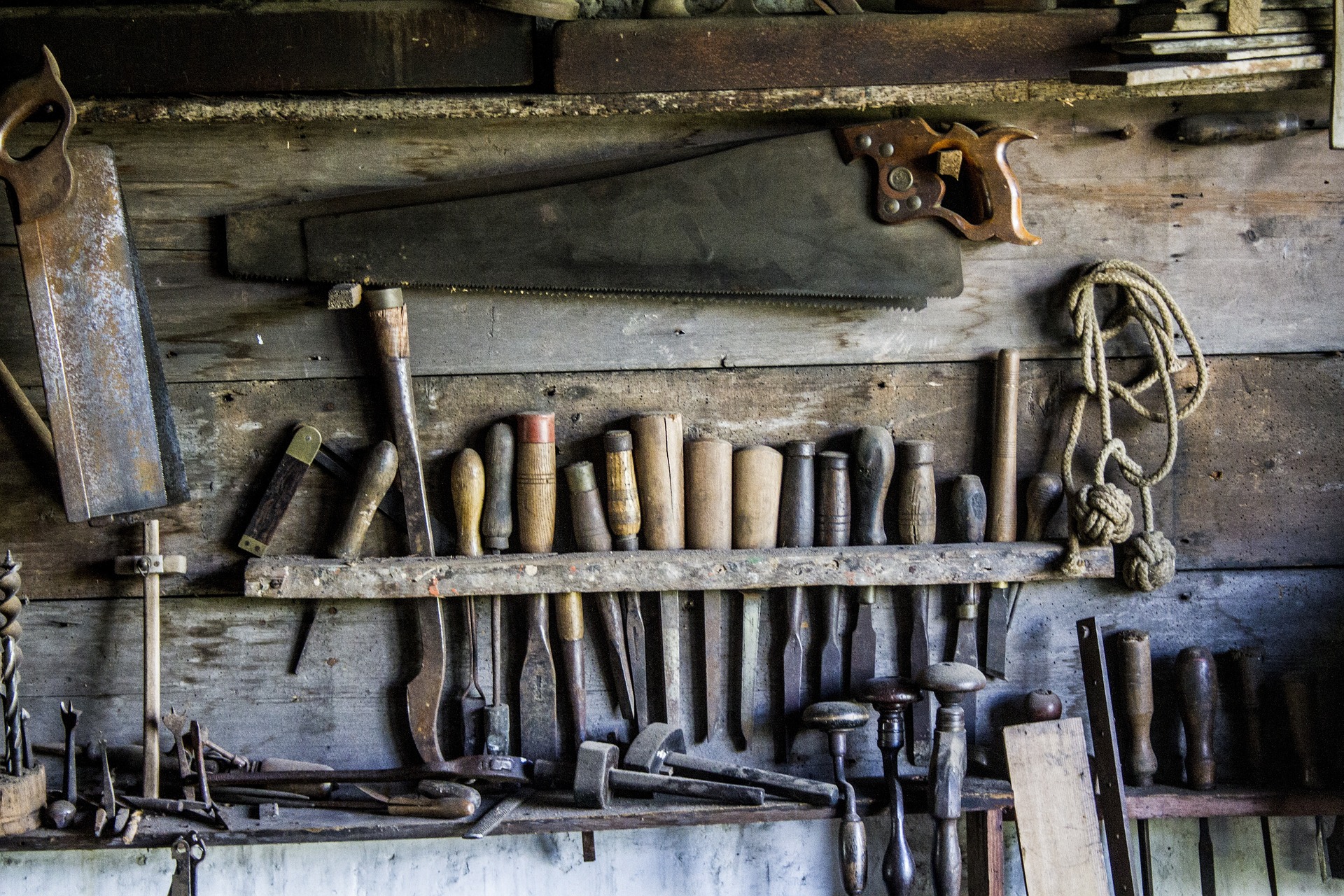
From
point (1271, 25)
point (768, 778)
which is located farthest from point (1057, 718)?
point (1271, 25)

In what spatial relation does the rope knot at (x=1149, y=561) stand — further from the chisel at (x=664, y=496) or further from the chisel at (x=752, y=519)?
the chisel at (x=664, y=496)

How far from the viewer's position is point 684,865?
2006 millimetres

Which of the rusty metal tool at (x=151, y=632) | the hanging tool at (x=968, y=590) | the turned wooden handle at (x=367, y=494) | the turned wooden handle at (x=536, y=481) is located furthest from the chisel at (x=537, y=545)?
the hanging tool at (x=968, y=590)

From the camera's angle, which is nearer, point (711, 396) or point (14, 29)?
point (14, 29)

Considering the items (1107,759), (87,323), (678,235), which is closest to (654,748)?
(1107,759)

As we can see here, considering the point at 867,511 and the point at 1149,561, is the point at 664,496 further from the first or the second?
the point at 1149,561

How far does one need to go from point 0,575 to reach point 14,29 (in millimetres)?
838

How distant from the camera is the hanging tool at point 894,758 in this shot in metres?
1.76

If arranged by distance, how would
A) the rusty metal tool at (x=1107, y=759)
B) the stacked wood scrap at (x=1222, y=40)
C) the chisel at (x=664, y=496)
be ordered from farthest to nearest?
1. the chisel at (x=664, y=496)
2. the rusty metal tool at (x=1107, y=759)
3. the stacked wood scrap at (x=1222, y=40)

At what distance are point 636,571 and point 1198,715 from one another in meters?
0.97

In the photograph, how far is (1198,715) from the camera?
72.8 inches

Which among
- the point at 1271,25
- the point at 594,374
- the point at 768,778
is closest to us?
the point at 1271,25

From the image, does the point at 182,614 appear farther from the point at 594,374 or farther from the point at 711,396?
the point at 711,396

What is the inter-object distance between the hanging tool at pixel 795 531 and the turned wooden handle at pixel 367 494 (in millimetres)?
660
